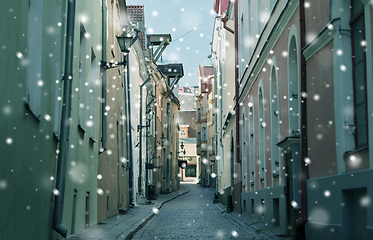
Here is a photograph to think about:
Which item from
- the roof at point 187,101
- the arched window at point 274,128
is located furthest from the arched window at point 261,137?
the roof at point 187,101

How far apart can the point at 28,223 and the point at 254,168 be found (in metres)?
10.8

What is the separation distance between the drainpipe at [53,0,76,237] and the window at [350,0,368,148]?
15.1 ft

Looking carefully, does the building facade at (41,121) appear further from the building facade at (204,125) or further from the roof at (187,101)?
the roof at (187,101)

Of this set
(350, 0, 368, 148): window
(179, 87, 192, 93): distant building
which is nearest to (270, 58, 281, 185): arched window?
(350, 0, 368, 148): window

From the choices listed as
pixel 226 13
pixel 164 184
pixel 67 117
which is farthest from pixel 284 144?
pixel 164 184

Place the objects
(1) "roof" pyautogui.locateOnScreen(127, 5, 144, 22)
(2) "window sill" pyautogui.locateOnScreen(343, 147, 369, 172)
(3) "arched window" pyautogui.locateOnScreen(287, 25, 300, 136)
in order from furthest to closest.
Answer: (1) "roof" pyautogui.locateOnScreen(127, 5, 144, 22) < (3) "arched window" pyautogui.locateOnScreen(287, 25, 300, 136) < (2) "window sill" pyautogui.locateOnScreen(343, 147, 369, 172)

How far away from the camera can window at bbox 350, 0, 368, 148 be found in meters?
6.34

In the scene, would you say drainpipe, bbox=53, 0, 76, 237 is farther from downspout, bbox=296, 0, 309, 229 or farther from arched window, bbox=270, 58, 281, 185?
arched window, bbox=270, 58, 281, 185

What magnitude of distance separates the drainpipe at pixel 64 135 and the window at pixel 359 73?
4592mm

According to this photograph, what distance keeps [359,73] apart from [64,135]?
475cm

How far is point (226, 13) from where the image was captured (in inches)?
965

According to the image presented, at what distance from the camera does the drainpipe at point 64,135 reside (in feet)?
26.1

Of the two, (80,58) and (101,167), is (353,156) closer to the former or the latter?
(80,58)

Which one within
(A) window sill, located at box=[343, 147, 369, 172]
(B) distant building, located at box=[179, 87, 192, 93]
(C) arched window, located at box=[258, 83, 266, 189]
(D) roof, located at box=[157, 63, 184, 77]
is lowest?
(A) window sill, located at box=[343, 147, 369, 172]
